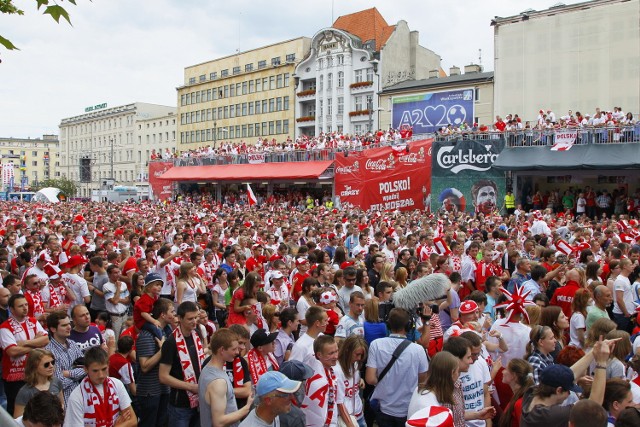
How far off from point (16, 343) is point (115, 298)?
255 centimetres

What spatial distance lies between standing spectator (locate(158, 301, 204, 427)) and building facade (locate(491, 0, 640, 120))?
33012mm

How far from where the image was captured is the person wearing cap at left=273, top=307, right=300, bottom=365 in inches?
236

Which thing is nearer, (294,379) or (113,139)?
(294,379)

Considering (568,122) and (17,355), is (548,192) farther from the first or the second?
(17,355)

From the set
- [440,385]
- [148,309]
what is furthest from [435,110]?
[440,385]

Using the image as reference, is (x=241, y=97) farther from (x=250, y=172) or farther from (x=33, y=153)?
(x=33, y=153)

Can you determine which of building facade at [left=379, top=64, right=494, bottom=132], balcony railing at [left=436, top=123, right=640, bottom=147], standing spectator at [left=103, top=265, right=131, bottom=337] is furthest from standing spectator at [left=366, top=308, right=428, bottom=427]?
building facade at [left=379, top=64, right=494, bottom=132]

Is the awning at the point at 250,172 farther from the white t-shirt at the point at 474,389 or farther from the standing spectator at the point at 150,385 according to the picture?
the white t-shirt at the point at 474,389

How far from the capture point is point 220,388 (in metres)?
4.34

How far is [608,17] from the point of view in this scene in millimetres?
32250

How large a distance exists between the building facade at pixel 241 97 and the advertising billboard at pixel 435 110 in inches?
653

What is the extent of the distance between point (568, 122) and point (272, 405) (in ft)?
75.9

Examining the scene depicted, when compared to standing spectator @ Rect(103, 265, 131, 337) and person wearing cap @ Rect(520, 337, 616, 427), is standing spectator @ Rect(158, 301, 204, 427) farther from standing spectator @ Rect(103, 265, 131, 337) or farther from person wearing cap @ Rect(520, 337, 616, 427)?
standing spectator @ Rect(103, 265, 131, 337)

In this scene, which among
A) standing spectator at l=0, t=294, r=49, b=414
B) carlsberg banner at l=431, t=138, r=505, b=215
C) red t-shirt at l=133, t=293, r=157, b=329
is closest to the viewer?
standing spectator at l=0, t=294, r=49, b=414
